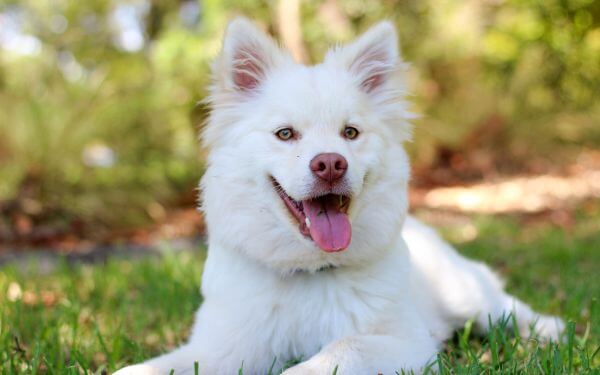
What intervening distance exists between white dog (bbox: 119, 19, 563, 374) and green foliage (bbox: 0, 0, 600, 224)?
8.81ft

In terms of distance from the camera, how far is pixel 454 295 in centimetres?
364

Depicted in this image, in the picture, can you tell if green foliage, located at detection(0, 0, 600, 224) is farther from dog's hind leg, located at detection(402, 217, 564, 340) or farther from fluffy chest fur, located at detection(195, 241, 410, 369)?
fluffy chest fur, located at detection(195, 241, 410, 369)

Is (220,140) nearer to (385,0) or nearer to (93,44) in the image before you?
(385,0)

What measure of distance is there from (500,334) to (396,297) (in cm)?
57

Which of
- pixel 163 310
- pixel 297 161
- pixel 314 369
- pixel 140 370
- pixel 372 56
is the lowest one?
pixel 163 310

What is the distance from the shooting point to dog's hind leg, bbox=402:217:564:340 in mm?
3508

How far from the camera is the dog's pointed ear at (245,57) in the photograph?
3143 millimetres

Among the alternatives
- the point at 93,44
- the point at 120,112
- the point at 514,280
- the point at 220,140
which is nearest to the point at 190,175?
the point at 120,112

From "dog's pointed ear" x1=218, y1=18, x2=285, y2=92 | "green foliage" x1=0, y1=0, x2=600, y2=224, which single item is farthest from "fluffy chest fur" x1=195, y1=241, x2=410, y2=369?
"green foliage" x1=0, y1=0, x2=600, y2=224

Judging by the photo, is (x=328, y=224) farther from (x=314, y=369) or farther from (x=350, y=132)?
(x=314, y=369)

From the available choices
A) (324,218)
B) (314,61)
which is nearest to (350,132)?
(324,218)

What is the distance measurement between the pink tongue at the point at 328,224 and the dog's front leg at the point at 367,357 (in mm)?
411

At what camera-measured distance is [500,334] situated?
3051 mm

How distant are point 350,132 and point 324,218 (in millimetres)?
458
